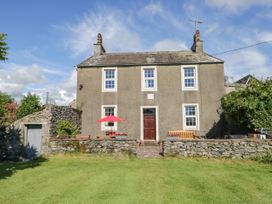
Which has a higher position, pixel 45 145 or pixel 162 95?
pixel 162 95

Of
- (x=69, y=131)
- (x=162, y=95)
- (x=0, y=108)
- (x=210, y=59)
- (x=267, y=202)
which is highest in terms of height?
(x=210, y=59)

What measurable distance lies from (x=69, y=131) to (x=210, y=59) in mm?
12632

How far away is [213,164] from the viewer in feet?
40.8

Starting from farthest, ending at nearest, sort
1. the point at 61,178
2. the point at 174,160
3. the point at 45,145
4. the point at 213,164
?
Result: the point at 45,145, the point at 174,160, the point at 213,164, the point at 61,178

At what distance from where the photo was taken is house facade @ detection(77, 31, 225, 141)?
19828 millimetres

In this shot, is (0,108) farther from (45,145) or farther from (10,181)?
(10,181)

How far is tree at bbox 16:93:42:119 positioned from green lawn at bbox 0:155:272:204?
9.55 meters

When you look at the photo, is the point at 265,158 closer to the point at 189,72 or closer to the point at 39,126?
the point at 189,72

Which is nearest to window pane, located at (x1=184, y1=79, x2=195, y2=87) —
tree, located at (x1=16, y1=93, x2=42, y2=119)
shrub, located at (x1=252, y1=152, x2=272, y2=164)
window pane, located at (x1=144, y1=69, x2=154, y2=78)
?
window pane, located at (x1=144, y1=69, x2=154, y2=78)

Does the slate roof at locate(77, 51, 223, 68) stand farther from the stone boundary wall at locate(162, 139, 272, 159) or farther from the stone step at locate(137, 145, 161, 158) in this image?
the stone boundary wall at locate(162, 139, 272, 159)

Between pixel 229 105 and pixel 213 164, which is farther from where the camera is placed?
pixel 229 105

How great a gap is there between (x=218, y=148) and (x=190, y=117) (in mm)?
6281

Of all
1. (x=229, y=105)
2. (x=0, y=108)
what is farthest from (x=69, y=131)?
(x=229, y=105)

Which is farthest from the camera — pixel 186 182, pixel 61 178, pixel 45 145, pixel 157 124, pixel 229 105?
pixel 157 124
